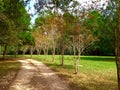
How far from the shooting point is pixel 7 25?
59.5ft

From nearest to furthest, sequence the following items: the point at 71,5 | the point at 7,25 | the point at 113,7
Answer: the point at 113,7 < the point at 71,5 < the point at 7,25

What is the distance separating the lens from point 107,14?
10.4 m

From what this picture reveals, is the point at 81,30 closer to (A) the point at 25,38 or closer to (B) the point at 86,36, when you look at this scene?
(B) the point at 86,36

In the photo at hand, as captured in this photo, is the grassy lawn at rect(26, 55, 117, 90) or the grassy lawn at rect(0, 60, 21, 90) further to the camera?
the grassy lawn at rect(26, 55, 117, 90)

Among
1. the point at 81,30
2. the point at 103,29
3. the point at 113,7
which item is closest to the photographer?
the point at 113,7

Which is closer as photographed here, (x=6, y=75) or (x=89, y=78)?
(x=89, y=78)

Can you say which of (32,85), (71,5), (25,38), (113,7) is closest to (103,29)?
(113,7)

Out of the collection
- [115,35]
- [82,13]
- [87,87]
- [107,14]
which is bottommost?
[87,87]

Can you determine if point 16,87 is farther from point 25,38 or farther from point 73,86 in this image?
point 25,38

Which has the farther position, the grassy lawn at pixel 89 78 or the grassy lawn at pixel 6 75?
the grassy lawn at pixel 89 78

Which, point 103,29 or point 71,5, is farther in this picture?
point 71,5

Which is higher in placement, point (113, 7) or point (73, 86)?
point (113, 7)

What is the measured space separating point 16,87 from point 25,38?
44814mm

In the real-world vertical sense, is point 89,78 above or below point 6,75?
below
